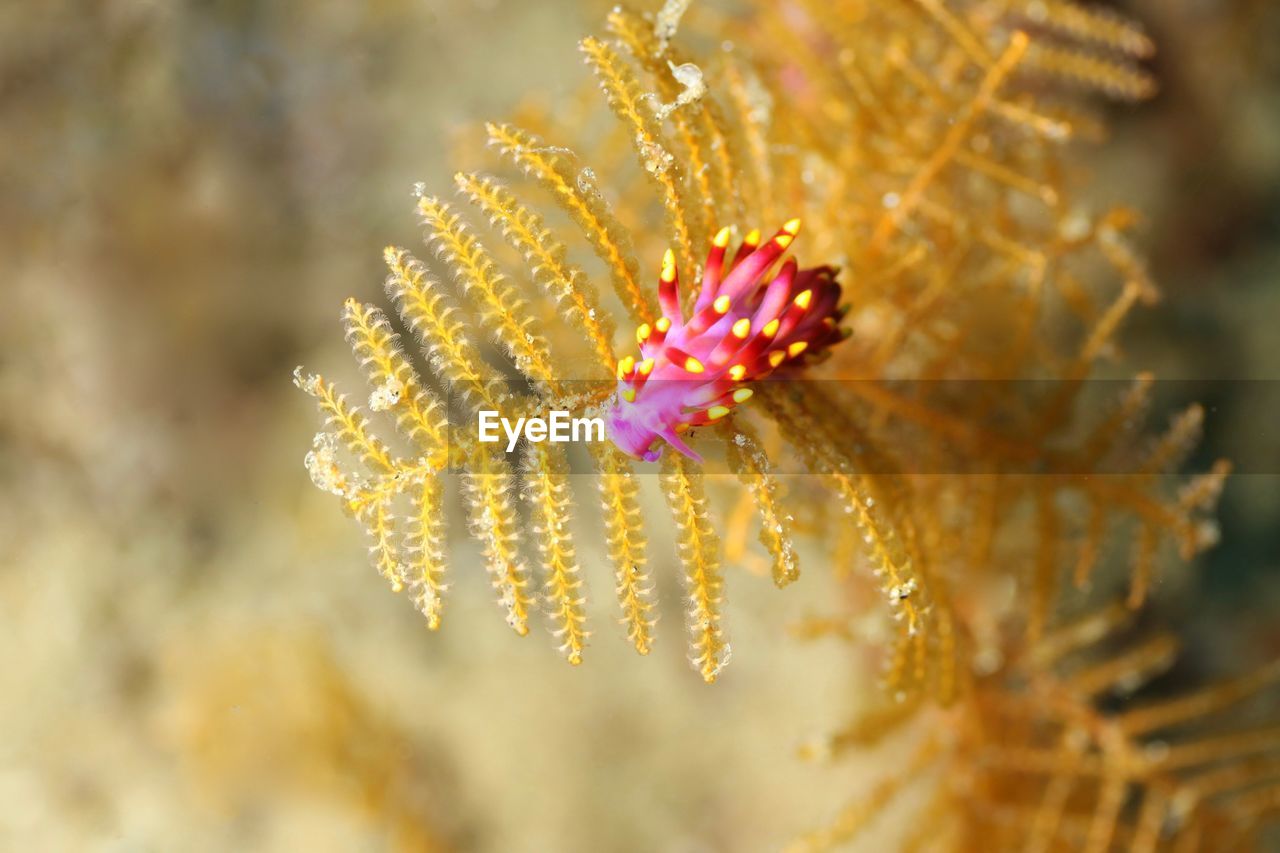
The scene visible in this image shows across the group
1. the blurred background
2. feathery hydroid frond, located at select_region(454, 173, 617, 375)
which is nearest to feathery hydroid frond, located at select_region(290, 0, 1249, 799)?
feathery hydroid frond, located at select_region(454, 173, 617, 375)

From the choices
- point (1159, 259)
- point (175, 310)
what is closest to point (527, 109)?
point (175, 310)

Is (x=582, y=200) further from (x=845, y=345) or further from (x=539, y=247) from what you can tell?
(x=845, y=345)

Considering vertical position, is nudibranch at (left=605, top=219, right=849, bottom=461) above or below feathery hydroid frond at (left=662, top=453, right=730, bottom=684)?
above

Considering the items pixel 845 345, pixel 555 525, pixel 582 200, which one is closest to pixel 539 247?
pixel 582 200

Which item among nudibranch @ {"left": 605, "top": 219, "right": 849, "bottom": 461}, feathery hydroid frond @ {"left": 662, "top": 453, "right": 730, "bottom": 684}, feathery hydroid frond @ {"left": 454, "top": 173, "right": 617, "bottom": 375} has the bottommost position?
feathery hydroid frond @ {"left": 662, "top": 453, "right": 730, "bottom": 684}

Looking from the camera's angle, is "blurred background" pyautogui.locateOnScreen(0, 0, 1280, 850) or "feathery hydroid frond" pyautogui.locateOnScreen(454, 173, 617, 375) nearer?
"feathery hydroid frond" pyautogui.locateOnScreen(454, 173, 617, 375)

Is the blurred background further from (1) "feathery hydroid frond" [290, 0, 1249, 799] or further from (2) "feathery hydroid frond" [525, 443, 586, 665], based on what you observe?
(2) "feathery hydroid frond" [525, 443, 586, 665]
